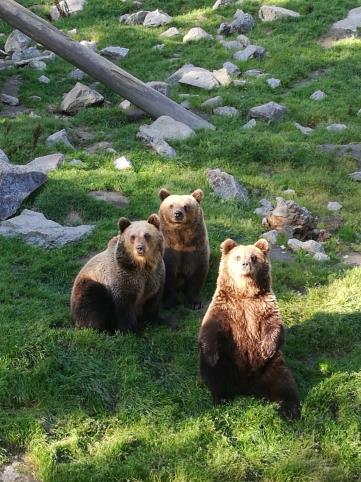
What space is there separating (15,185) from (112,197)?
3.95ft

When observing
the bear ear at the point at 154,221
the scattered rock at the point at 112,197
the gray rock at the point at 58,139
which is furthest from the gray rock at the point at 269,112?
the bear ear at the point at 154,221

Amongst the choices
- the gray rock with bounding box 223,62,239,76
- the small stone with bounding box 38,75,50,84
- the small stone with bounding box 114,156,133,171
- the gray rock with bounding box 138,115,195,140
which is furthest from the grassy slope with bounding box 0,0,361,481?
the gray rock with bounding box 223,62,239,76

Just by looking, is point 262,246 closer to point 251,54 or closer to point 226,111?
point 226,111

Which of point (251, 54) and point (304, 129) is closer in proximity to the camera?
point (304, 129)

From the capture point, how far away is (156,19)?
16438 mm

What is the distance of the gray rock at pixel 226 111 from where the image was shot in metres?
11.9

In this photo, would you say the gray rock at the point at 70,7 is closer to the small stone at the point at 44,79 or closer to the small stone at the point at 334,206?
the small stone at the point at 44,79

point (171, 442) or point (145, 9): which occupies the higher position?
point (171, 442)

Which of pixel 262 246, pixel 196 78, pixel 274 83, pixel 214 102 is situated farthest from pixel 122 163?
pixel 262 246

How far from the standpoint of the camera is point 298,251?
25.6 ft

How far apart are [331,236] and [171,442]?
4.27 m

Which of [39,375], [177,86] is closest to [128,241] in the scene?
[39,375]

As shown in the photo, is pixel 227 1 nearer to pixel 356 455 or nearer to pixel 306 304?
pixel 306 304

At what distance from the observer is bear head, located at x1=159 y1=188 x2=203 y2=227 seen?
6723 millimetres
